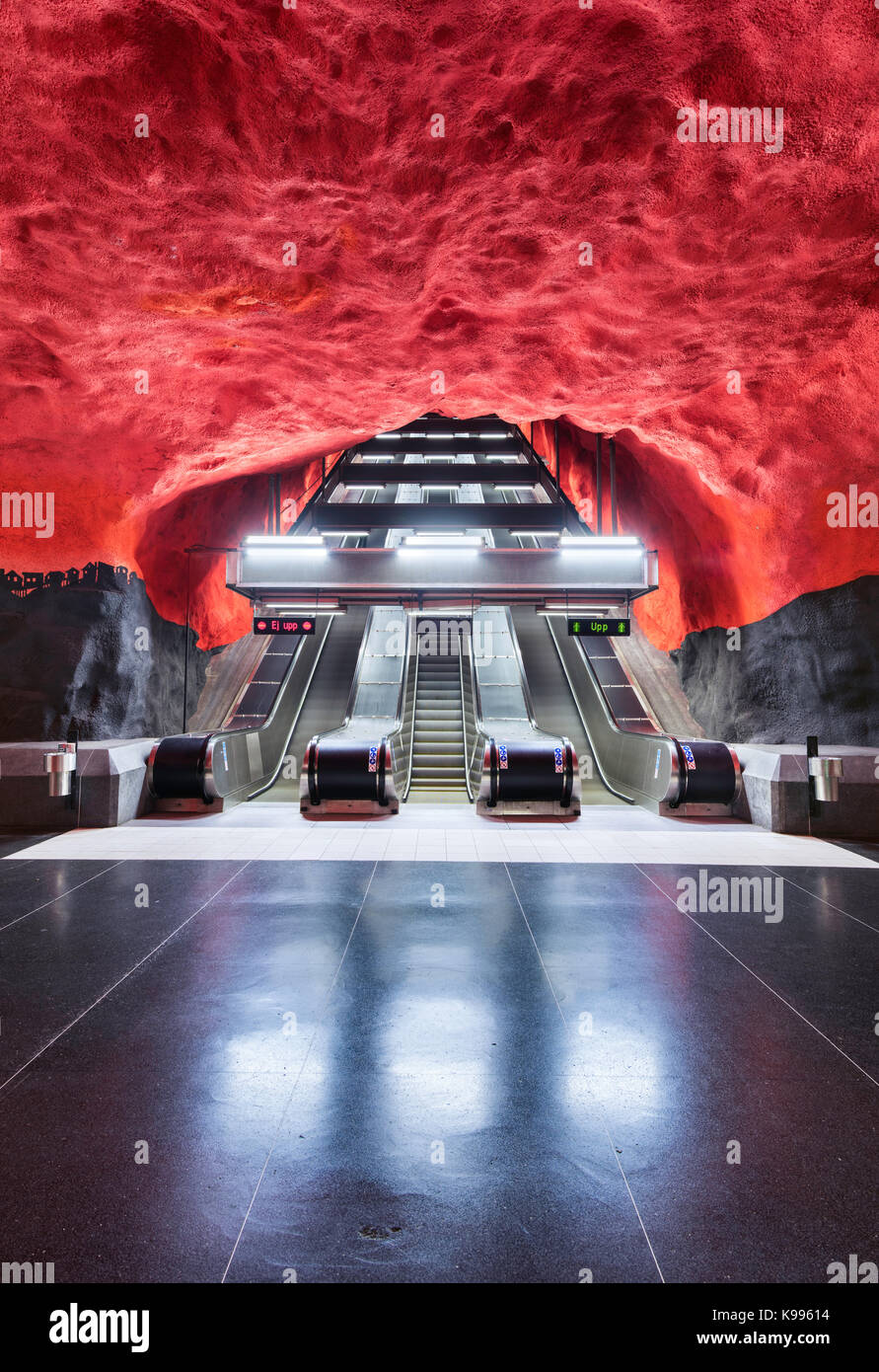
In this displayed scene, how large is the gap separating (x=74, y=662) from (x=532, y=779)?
533 cm

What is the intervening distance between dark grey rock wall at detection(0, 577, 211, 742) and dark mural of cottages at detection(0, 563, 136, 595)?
54mm

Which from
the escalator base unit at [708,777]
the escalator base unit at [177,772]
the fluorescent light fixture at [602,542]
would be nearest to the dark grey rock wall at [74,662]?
the escalator base unit at [177,772]

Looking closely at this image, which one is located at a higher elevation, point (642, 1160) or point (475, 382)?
point (475, 382)

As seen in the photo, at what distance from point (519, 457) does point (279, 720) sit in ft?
38.4

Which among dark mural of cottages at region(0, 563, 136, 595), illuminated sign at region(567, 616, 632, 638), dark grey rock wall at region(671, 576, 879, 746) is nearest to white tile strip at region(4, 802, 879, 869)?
→ dark grey rock wall at region(671, 576, 879, 746)

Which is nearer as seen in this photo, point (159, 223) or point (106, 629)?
point (159, 223)

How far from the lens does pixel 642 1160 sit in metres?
1.91

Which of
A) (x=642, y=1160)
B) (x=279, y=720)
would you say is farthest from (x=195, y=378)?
(x=642, y=1160)

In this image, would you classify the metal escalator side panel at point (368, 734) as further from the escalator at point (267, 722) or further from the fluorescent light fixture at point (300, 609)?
the fluorescent light fixture at point (300, 609)

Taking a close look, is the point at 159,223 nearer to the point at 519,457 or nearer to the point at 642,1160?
the point at 642,1160

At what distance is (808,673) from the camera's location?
299 inches

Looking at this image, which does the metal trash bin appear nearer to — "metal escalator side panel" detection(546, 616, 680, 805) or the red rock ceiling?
the red rock ceiling

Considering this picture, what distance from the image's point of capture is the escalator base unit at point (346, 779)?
773 centimetres
